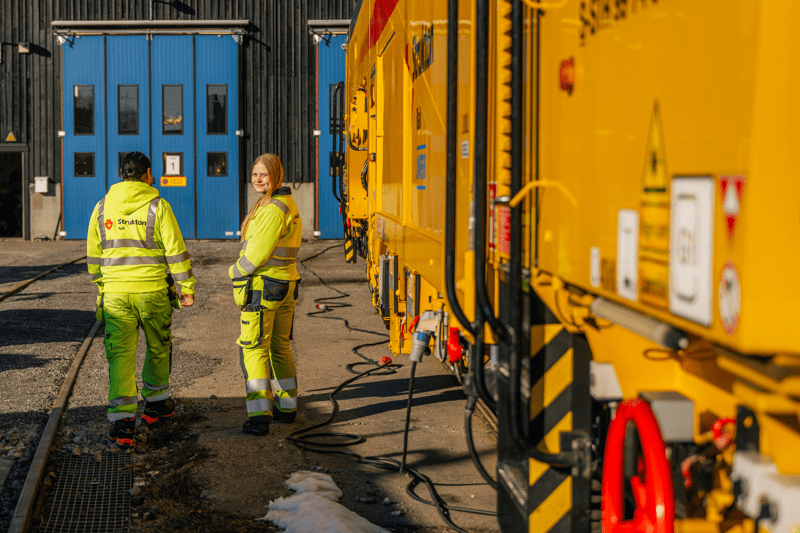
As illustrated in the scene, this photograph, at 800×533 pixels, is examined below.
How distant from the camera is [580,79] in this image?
2139 mm

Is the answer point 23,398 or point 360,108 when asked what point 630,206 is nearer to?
point 23,398

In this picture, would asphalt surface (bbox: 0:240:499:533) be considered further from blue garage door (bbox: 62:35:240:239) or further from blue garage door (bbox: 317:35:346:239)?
blue garage door (bbox: 317:35:346:239)

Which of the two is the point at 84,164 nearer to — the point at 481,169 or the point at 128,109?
the point at 128,109

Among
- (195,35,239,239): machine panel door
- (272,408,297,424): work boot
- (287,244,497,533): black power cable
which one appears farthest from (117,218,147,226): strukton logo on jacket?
(195,35,239,239): machine panel door

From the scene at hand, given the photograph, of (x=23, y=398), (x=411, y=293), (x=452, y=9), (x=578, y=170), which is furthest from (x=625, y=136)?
(x=23, y=398)

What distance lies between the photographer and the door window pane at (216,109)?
2241 cm

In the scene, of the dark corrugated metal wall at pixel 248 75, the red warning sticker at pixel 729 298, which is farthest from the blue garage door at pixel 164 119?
the red warning sticker at pixel 729 298

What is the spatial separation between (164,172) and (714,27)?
2198cm

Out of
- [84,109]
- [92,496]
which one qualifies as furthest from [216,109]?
[92,496]

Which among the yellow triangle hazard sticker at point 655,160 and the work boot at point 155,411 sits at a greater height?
the yellow triangle hazard sticker at point 655,160

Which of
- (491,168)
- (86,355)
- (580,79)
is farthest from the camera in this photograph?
(86,355)

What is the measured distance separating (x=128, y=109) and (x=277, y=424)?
60.0 ft

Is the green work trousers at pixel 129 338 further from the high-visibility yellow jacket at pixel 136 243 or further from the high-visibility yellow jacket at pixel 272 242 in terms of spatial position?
the high-visibility yellow jacket at pixel 272 242

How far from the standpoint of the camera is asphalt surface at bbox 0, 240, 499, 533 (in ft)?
14.9
